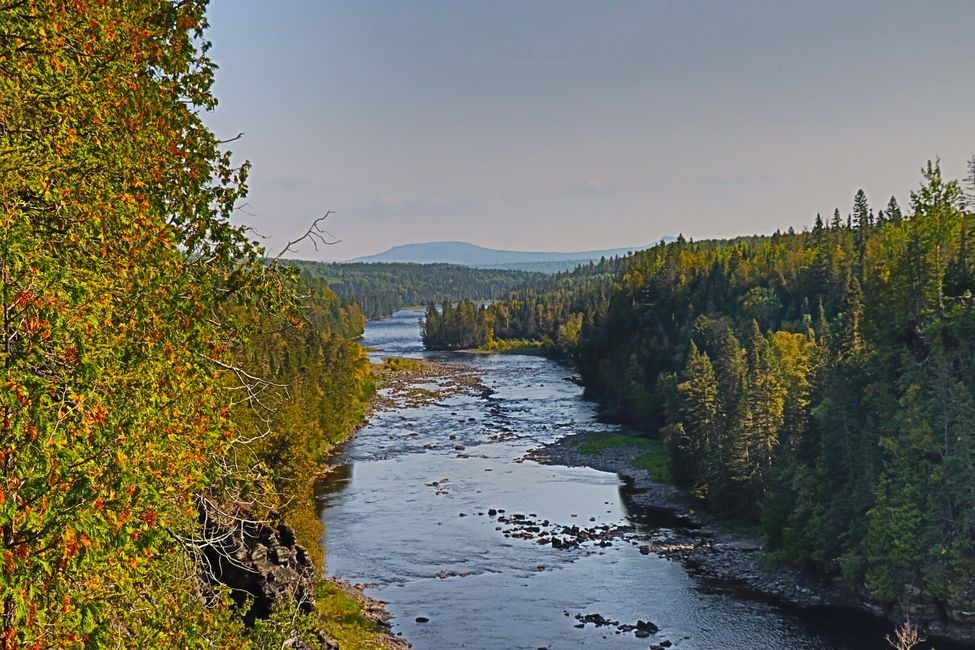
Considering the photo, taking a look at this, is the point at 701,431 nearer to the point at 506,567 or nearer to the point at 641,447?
the point at 641,447

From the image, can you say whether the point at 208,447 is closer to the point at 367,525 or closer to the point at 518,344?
the point at 367,525

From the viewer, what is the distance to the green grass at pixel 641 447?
67125mm

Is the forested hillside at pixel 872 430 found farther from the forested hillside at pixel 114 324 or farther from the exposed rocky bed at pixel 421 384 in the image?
the exposed rocky bed at pixel 421 384

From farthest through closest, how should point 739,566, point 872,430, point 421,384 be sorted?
1. point 421,384
2. point 739,566
3. point 872,430

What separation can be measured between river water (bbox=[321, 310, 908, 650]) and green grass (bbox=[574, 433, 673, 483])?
372 centimetres

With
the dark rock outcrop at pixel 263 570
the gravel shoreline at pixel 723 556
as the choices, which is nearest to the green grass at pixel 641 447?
the gravel shoreline at pixel 723 556

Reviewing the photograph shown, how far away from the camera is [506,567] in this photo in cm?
4506

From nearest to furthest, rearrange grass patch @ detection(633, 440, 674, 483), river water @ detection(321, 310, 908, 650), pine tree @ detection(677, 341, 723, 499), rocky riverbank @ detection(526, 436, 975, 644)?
river water @ detection(321, 310, 908, 650) < rocky riverbank @ detection(526, 436, 975, 644) < pine tree @ detection(677, 341, 723, 499) < grass patch @ detection(633, 440, 674, 483)

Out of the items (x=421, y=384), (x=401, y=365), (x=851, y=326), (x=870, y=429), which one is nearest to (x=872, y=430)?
(x=870, y=429)

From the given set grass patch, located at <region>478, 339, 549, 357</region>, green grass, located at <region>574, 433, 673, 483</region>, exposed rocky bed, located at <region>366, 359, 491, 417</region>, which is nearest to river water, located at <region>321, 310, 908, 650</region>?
green grass, located at <region>574, 433, 673, 483</region>

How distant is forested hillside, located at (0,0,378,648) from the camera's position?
6875 millimetres

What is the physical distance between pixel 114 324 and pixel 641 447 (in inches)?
2820

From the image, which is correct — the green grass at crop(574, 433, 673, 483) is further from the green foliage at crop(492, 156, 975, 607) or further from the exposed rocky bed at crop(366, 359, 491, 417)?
the exposed rocky bed at crop(366, 359, 491, 417)

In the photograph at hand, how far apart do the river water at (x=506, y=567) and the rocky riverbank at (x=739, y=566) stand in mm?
1368
